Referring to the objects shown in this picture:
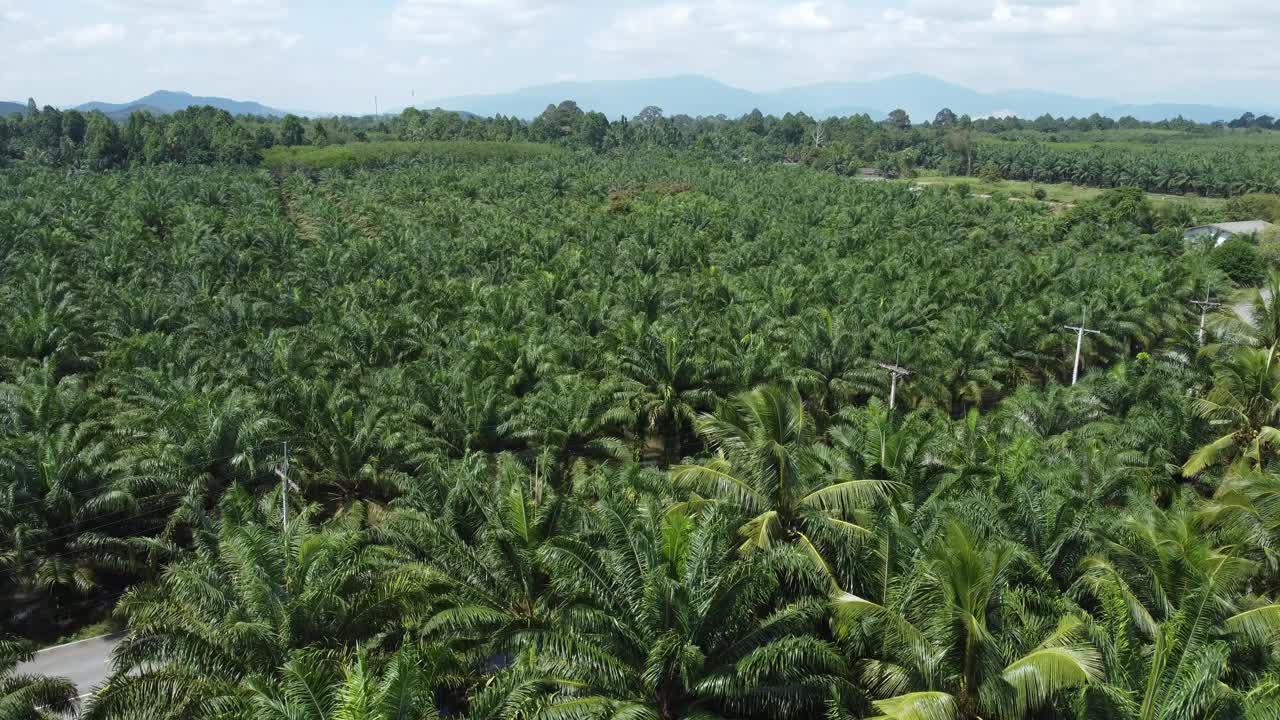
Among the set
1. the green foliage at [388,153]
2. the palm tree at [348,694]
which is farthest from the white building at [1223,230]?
the green foliage at [388,153]

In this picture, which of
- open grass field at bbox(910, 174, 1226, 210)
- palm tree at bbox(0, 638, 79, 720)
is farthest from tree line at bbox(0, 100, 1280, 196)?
palm tree at bbox(0, 638, 79, 720)

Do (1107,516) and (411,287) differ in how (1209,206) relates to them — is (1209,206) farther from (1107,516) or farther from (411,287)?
(1107,516)

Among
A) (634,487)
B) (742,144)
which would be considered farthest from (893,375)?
(742,144)

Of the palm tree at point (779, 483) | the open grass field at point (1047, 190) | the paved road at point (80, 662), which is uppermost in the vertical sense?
the open grass field at point (1047, 190)

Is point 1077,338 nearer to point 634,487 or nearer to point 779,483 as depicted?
point 779,483

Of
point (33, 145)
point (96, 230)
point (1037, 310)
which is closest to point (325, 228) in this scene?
point (96, 230)

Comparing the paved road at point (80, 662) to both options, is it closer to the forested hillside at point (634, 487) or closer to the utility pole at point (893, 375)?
the forested hillside at point (634, 487)

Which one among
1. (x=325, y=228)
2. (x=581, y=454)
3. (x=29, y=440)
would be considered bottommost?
(x=581, y=454)
